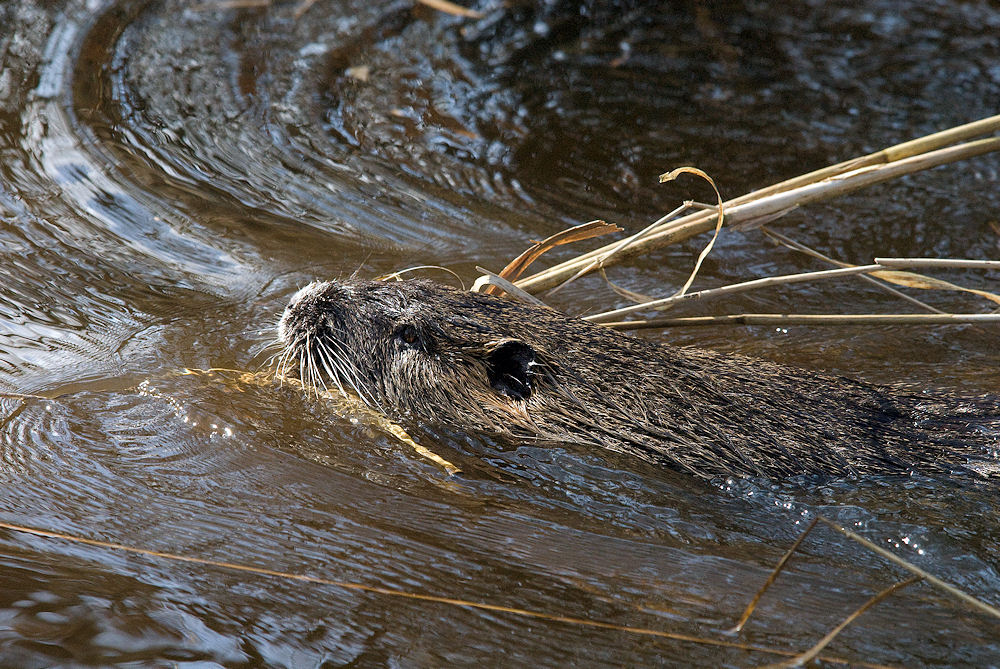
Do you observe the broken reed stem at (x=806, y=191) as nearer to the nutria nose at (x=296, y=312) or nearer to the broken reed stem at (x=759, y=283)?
the broken reed stem at (x=759, y=283)

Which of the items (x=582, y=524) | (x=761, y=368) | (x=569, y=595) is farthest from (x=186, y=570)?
(x=761, y=368)

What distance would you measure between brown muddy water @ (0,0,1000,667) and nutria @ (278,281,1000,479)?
91 mm

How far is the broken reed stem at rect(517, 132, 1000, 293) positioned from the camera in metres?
3.16

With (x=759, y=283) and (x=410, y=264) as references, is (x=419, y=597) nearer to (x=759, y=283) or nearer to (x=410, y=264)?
(x=759, y=283)

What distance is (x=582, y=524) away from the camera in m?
2.78

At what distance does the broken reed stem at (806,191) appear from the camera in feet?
10.4

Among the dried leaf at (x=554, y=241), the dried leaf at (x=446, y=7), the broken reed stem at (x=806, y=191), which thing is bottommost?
the dried leaf at (x=554, y=241)

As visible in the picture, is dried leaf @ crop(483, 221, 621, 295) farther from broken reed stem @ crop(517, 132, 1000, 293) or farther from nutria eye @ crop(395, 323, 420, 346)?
nutria eye @ crop(395, 323, 420, 346)

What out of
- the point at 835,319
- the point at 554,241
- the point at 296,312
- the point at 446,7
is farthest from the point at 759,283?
the point at 446,7

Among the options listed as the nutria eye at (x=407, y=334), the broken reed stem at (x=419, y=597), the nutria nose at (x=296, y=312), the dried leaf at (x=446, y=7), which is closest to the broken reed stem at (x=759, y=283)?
the nutria eye at (x=407, y=334)

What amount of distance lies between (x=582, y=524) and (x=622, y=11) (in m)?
4.50

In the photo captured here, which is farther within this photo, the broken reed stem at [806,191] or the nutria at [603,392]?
the broken reed stem at [806,191]

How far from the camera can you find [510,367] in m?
3.29

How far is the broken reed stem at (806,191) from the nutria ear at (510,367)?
491mm
